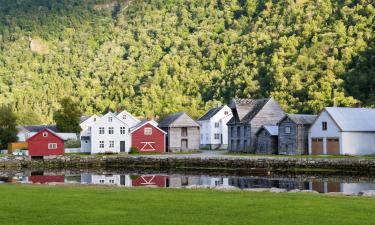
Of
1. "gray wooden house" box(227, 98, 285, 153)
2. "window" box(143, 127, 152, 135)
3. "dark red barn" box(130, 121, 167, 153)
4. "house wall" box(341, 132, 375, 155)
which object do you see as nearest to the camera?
"house wall" box(341, 132, 375, 155)

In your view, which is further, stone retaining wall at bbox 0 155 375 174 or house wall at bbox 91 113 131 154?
house wall at bbox 91 113 131 154

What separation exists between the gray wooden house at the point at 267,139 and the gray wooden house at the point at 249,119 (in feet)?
3.47

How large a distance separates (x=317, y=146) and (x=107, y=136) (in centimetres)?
3083

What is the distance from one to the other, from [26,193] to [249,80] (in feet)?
457

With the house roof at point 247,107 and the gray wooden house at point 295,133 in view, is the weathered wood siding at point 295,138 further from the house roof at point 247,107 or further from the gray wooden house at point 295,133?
the house roof at point 247,107

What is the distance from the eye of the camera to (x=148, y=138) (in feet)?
293

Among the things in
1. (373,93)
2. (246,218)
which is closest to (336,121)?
(246,218)

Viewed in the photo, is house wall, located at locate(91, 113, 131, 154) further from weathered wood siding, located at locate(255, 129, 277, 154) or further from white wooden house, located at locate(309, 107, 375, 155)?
white wooden house, located at locate(309, 107, 375, 155)

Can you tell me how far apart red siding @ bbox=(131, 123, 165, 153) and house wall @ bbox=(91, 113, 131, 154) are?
115 centimetres

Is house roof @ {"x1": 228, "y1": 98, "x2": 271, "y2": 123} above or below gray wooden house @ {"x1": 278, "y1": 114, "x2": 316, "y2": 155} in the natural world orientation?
above

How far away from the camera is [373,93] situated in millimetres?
129375

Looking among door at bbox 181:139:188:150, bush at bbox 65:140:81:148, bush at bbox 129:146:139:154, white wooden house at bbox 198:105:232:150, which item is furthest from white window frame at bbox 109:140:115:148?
white wooden house at bbox 198:105:232:150

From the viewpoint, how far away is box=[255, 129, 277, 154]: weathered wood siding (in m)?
78.9

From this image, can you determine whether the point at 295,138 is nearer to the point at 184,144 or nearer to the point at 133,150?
the point at 184,144
